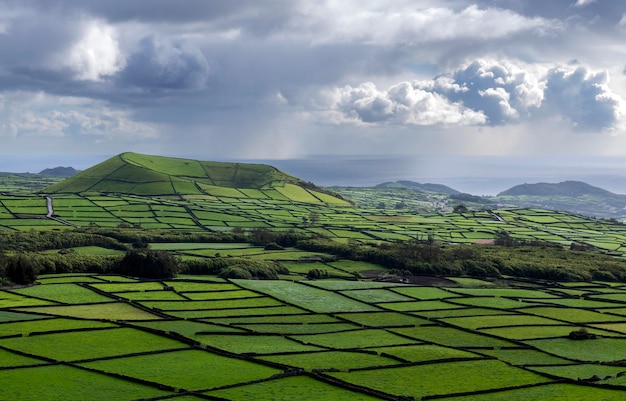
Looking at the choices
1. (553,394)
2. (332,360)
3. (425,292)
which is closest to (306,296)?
(425,292)

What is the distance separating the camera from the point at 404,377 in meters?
44.8

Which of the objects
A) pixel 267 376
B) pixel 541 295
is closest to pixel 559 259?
pixel 541 295

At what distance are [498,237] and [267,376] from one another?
4567 inches

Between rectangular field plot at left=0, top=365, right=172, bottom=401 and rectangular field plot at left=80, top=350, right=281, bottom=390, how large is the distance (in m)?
1.37

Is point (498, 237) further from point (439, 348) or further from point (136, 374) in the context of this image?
point (136, 374)

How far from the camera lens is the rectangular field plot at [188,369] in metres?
41.5

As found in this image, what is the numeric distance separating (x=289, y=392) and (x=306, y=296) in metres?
34.0

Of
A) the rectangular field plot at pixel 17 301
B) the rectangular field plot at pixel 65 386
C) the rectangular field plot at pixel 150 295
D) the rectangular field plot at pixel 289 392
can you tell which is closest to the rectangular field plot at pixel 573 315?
the rectangular field plot at pixel 289 392

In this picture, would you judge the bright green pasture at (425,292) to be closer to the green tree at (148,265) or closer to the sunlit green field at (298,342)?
the sunlit green field at (298,342)

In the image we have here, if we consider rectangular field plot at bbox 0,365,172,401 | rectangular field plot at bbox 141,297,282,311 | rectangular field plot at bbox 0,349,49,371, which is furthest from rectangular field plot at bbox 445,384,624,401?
rectangular field plot at bbox 141,297,282,311

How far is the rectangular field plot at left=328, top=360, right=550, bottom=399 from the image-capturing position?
42.2 m

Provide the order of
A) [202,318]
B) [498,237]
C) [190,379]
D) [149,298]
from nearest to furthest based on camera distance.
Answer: [190,379] < [202,318] < [149,298] < [498,237]

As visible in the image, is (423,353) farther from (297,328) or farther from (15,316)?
(15,316)

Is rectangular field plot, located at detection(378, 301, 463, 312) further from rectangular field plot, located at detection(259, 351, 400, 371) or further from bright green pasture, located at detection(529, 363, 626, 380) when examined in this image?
bright green pasture, located at detection(529, 363, 626, 380)
